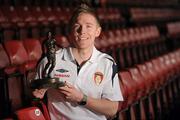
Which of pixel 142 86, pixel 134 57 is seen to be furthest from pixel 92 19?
pixel 134 57

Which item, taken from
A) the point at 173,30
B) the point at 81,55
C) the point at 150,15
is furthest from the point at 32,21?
the point at 150,15

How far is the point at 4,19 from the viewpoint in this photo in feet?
3.92

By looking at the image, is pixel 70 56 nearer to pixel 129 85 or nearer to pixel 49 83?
pixel 49 83

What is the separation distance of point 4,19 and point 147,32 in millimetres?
834

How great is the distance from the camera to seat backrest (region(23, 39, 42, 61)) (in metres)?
0.88

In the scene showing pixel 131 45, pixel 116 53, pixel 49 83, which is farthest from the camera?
pixel 131 45

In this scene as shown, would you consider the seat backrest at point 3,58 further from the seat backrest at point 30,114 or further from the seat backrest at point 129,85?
the seat backrest at point 30,114

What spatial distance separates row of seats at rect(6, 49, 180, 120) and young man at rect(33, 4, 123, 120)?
0.03 metres

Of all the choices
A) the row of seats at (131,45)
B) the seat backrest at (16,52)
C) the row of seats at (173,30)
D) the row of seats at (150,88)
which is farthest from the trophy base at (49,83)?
the row of seats at (173,30)

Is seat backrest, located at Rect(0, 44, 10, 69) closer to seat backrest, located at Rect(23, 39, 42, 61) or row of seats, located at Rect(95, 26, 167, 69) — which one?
seat backrest, located at Rect(23, 39, 42, 61)

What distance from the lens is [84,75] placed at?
425 mm

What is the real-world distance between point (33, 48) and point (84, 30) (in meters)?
0.50

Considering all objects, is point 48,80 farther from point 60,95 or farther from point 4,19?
point 4,19

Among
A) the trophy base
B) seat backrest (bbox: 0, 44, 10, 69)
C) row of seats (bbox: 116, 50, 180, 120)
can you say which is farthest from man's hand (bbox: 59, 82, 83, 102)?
seat backrest (bbox: 0, 44, 10, 69)
